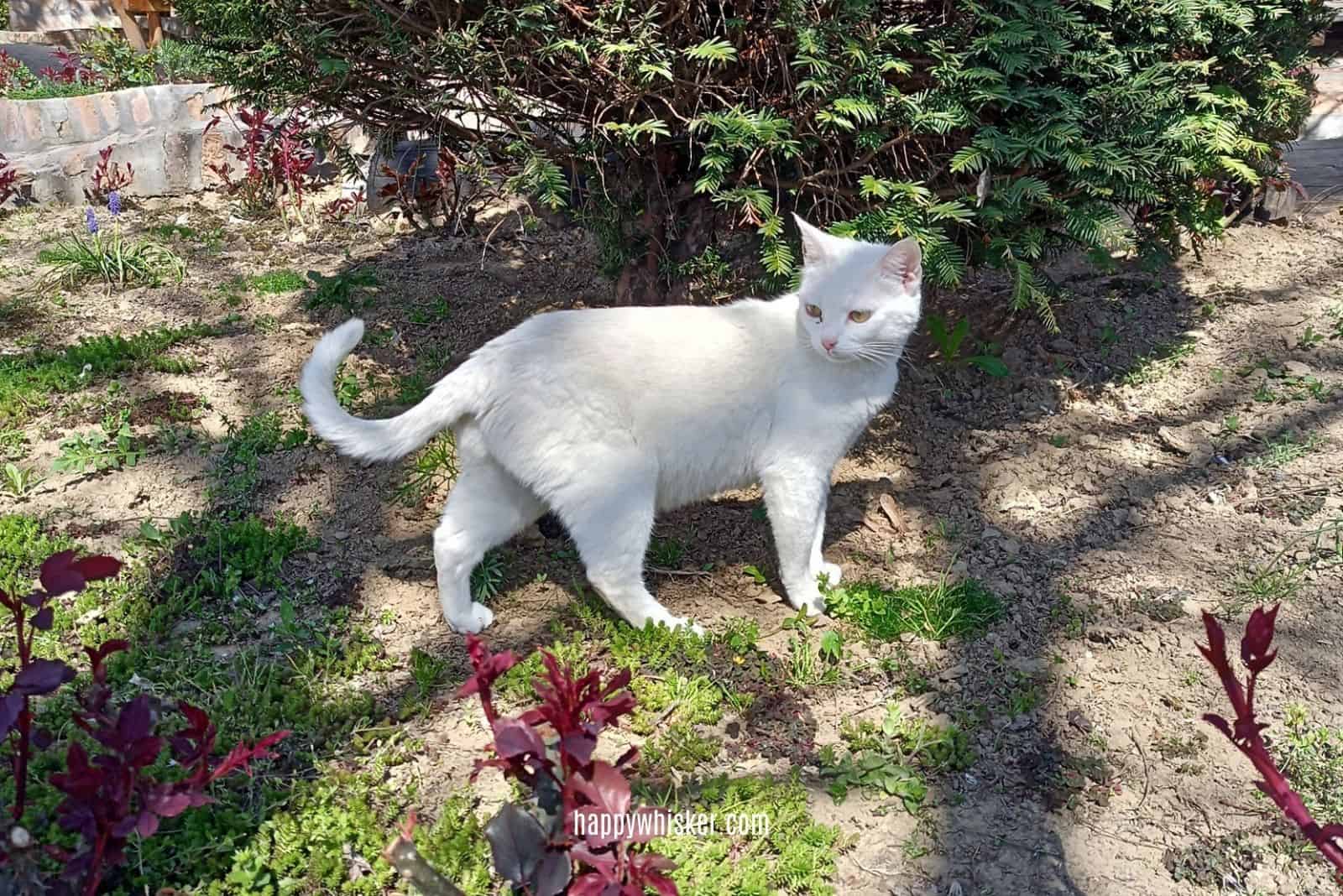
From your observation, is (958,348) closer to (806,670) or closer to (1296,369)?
(1296,369)

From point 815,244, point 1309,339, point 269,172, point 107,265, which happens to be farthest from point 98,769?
point 269,172

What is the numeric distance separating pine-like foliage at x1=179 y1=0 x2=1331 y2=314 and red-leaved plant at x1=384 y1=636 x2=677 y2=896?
7.27 feet

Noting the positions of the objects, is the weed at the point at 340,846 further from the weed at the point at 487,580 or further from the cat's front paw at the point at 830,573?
the cat's front paw at the point at 830,573

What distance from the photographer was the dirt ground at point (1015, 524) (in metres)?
2.44

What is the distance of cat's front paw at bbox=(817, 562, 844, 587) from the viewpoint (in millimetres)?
3338

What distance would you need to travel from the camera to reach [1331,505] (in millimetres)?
3471

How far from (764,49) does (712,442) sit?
60.7 inches

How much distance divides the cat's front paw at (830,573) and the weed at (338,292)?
11.3ft

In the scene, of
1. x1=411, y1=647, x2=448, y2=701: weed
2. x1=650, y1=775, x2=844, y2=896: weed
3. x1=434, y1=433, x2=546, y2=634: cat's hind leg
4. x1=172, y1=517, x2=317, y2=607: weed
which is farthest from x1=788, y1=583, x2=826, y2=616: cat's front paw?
x1=172, y1=517, x2=317, y2=607: weed

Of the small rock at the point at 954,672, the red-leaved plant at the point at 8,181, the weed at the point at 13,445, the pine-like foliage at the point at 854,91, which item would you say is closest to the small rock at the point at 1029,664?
the small rock at the point at 954,672

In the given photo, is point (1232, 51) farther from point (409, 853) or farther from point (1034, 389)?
point (409, 853)

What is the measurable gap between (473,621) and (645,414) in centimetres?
98

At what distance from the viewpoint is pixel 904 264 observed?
295 centimetres

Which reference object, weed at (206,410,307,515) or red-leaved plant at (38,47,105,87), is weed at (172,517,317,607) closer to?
weed at (206,410,307,515)
